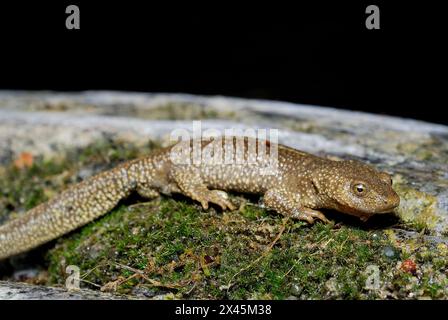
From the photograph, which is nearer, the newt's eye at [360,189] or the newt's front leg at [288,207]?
the newt's eye at [360,189]

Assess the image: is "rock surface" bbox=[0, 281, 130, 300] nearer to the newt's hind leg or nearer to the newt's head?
the newt's hind leg

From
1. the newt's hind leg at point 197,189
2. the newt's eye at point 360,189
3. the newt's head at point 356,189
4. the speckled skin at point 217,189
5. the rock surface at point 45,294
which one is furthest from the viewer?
the newt's hind leg at point 197,189

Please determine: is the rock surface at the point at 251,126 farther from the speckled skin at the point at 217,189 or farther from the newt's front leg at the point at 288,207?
the newt's front leg at the point at 288,207

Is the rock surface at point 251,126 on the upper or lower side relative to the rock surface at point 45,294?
upper

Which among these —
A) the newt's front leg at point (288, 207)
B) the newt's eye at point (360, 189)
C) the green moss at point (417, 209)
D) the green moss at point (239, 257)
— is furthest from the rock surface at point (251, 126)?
the newt's front leg at point (288, 207)

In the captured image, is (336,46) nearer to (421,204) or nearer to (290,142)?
(290,142)

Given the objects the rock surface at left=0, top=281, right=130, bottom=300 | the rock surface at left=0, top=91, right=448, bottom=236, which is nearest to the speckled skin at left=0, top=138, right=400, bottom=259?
the rock surface at left=0, top=91, right=448, bottom=236

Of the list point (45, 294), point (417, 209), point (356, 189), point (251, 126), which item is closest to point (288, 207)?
point (356, 189)
